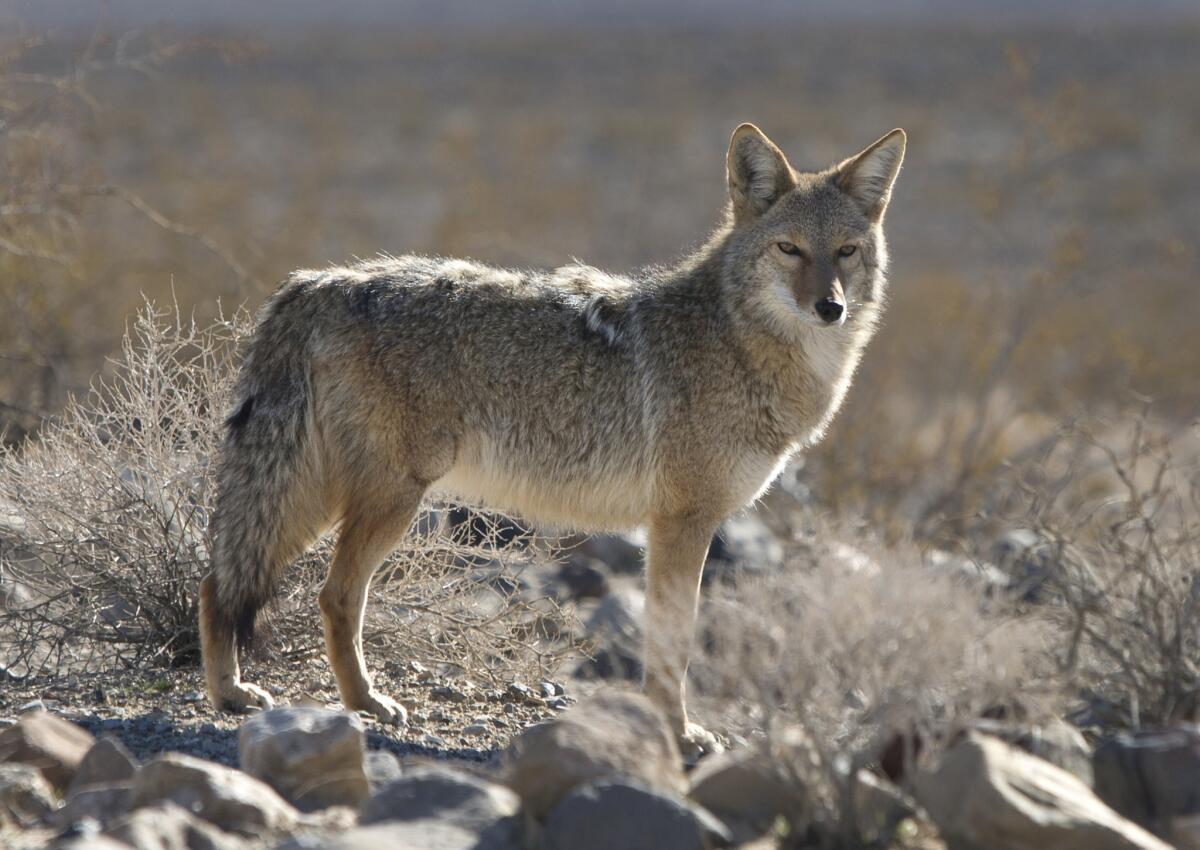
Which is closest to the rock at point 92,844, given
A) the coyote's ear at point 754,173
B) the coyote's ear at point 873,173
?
the coyote's ear at point 754,173

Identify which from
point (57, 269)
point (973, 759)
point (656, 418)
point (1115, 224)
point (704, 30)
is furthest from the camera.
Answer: point (704, 30)

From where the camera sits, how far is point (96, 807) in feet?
12.9

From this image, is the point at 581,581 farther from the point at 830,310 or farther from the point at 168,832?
the point at 168,832

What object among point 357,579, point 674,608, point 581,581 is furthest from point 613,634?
point 581,581

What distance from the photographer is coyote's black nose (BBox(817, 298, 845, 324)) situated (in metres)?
5.58

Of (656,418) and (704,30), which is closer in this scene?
(656,418)

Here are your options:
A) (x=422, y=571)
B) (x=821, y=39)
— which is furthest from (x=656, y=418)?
(x=821, y=39)

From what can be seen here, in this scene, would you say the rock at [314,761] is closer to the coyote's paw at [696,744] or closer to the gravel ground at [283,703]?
the gravel ground at [283,703]

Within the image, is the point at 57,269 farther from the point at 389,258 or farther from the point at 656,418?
the point at 656,418

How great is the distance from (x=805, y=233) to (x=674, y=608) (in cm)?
166

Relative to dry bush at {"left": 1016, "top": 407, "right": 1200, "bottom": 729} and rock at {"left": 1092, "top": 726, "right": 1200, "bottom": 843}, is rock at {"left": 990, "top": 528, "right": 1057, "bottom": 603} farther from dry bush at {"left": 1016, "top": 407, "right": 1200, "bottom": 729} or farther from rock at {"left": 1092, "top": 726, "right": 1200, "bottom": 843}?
rock at {"left": 1092, "top": 726, "right": 1200, "bottom": 843}

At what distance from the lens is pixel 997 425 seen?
11.2 meters

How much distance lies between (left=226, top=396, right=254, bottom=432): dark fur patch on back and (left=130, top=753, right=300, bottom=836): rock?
5.33ft

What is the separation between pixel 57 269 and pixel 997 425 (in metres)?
7.60
